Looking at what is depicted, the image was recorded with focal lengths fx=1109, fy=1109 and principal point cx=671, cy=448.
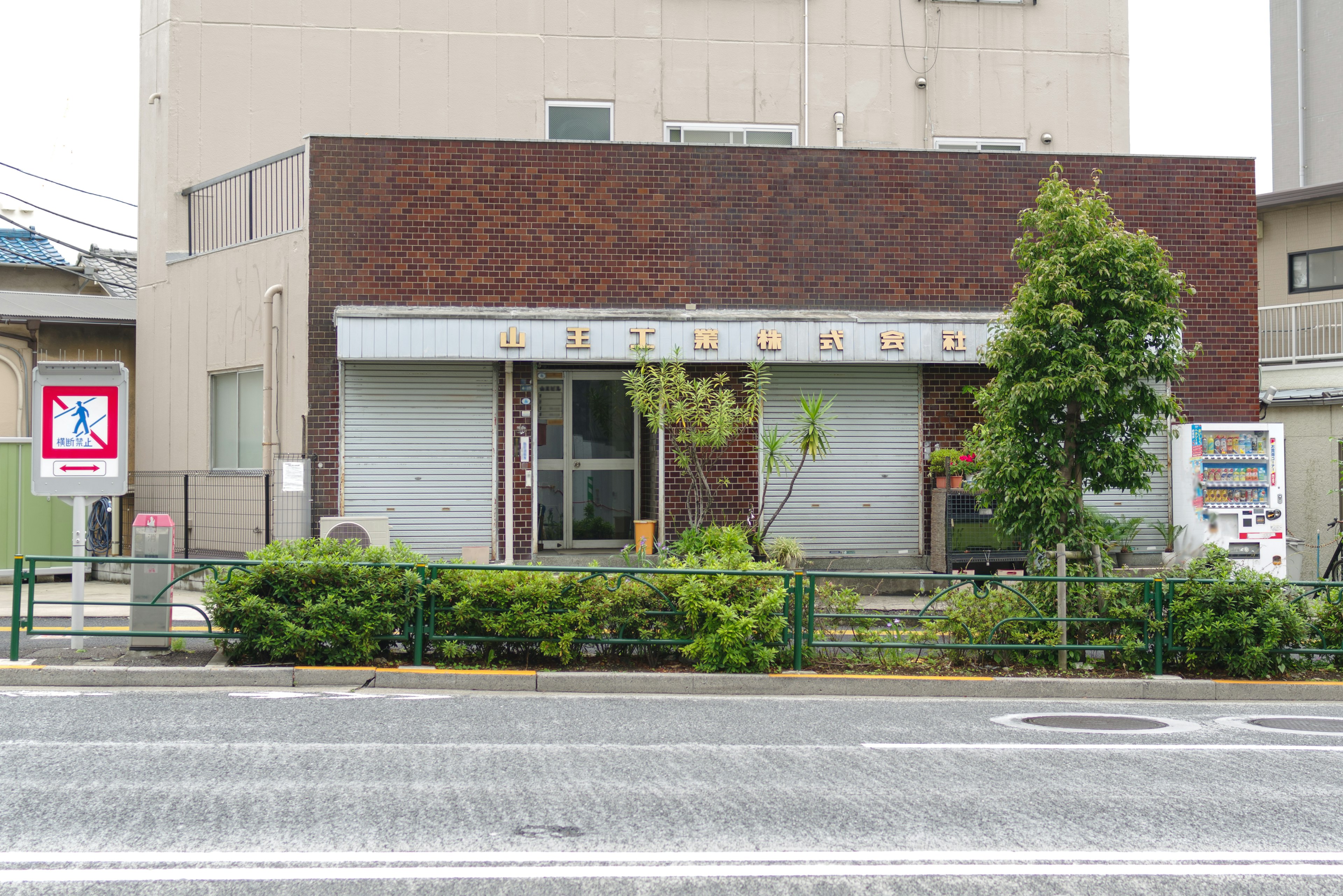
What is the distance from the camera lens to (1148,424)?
11477mm

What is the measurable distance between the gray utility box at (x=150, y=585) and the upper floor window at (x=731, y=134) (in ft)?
39.2

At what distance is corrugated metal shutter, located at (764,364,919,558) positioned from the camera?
1686 cm

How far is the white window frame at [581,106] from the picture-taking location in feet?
63.5

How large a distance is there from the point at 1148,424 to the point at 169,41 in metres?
16.5

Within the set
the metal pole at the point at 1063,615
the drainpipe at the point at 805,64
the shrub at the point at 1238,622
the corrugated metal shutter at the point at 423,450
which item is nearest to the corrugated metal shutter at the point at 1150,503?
the shrub at the point at 1238,622

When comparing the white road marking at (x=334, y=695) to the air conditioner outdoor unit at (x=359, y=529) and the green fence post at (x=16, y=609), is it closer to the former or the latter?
the green fence post at (x=16, y=609)

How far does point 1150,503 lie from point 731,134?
9.42 meters

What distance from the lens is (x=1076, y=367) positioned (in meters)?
11.1

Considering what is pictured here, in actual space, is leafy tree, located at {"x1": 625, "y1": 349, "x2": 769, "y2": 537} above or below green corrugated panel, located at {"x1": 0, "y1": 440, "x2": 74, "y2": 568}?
above

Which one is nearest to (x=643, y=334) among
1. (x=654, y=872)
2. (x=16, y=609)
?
(x=16, y=609)

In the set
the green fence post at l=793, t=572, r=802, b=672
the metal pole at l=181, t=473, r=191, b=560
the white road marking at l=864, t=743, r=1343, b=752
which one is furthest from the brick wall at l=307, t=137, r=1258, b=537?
the white road marking at l=864, t=743, r=1343, b=752

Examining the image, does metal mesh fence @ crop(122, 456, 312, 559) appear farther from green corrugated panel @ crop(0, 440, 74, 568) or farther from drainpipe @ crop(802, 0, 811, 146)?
drainpipe @ crop(802, 0, 811, 146)

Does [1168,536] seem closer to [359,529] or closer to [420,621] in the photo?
[359,529]

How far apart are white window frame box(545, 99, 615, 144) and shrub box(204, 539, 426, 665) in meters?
11.4
